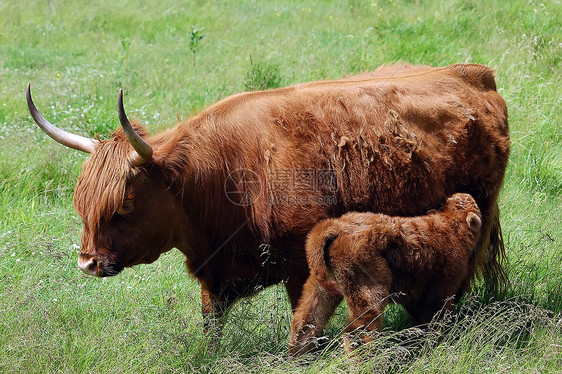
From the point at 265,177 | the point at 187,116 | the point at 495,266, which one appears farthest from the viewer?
the point at 495,266

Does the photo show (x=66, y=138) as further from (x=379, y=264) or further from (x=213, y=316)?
(x=379, y=264)

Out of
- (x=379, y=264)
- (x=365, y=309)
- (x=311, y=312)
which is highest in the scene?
(x=379, y=264)

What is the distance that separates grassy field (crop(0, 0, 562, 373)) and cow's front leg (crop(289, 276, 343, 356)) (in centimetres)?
14

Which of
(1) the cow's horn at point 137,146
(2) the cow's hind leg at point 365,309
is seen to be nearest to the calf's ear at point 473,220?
(2) the cow's hind leg at point 365,309

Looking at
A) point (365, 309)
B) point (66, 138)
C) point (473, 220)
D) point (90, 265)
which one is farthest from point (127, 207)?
point (473, 220)

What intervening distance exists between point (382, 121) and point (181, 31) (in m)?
8.41

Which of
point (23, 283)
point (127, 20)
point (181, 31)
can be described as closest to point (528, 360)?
point (23, 283)

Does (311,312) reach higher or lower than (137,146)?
lower

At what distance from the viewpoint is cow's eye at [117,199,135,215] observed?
13.2ft

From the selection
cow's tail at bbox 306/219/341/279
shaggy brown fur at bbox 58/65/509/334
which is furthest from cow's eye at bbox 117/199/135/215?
cow's tail at bbox 306/219/341/279

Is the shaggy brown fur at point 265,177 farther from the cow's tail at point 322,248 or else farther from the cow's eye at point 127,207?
the cow's tail at point 322,248

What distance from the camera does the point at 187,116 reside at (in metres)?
4.74

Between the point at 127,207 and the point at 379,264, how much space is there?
1.57 meters

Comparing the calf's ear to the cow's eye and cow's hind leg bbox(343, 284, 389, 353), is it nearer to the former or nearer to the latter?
cow's hind leg bbox(343, 284, 389, 353)
